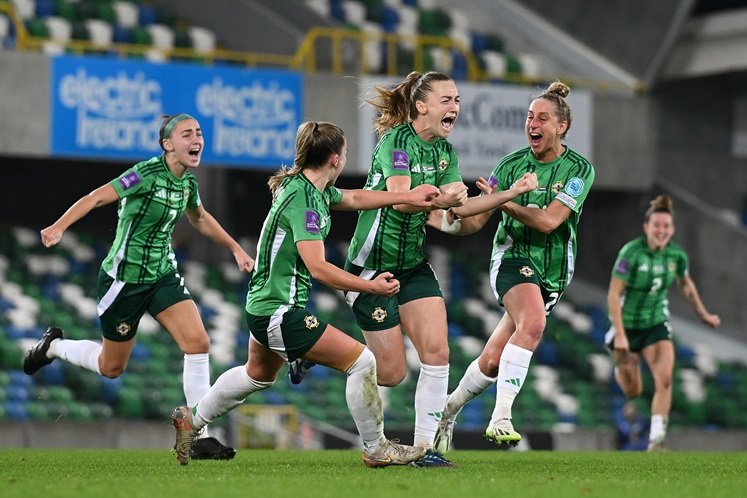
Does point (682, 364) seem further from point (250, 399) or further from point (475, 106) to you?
point (250, 399)

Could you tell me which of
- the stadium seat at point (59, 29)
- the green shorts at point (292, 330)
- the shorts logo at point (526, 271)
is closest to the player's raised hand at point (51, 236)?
the green shorts at point (292, 330)

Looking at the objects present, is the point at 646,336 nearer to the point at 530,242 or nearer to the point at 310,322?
the point at 530,242

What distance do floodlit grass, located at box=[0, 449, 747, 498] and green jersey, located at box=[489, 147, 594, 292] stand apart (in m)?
1.28

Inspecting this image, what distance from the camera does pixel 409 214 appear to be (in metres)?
9.29

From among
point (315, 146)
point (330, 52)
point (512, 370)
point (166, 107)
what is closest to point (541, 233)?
point (512, 370)

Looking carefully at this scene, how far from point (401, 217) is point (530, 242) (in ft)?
3.40

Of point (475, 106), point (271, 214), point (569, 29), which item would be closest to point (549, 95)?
point (271, 214)

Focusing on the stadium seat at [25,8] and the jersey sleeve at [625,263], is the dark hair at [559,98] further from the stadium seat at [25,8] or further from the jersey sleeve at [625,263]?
the stadium seat at [25,8]

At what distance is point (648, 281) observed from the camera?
45.9 ft

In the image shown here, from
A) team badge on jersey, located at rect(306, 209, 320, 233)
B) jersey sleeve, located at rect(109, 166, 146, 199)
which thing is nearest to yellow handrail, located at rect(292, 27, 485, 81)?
jersey sleeve, located at rect(109, 166, 146, 199)

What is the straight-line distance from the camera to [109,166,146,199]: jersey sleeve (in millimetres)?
9742

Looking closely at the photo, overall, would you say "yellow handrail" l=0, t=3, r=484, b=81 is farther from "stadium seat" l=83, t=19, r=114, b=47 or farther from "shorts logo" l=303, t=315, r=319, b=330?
"shorts logo" l=303, t=315, r=319, b=330

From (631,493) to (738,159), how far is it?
19062mm

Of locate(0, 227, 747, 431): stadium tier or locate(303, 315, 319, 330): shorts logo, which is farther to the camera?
locate(0, 227, 747, 431): stadium tier
